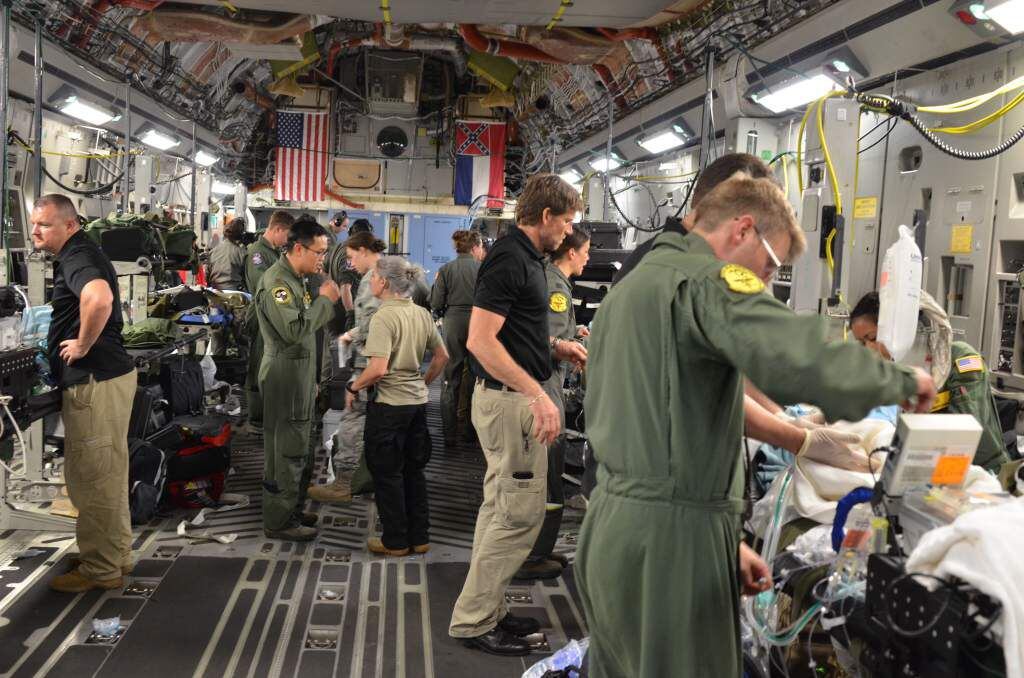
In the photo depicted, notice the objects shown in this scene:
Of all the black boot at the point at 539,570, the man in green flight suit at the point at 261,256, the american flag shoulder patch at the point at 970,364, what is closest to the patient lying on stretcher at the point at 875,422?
the american flag shoulder patch at the point at 970,364

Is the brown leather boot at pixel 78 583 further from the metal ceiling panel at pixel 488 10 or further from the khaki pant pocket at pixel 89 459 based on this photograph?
the metal ceiling panel at pixel 488 10

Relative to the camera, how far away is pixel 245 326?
25.4 feet

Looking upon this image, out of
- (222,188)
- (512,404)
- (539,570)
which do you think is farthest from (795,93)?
(222,188)

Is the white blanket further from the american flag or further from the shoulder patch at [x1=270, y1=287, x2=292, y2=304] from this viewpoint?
the american flag

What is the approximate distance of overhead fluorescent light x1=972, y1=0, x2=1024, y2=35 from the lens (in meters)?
3.71

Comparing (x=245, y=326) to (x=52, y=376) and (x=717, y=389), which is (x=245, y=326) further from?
(x=717, y=389)

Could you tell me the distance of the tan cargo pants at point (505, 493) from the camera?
11.8 ft

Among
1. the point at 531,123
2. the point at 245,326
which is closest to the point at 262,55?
the point at 245,326

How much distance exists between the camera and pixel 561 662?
3.29 m

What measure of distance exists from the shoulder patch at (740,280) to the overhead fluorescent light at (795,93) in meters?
3.88

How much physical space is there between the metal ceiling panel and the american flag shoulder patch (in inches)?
123

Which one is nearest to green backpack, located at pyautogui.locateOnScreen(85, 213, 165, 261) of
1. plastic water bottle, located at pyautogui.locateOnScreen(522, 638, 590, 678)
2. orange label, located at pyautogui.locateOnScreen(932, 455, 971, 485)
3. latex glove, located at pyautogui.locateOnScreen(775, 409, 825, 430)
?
plastic water bottle, located at pyautogui.locateOnScreen(522, 638, 590, 678)

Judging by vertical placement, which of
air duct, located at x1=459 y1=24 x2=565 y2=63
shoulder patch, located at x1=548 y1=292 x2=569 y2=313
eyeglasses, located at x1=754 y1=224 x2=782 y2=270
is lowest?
shoulder patch, located at x1=548 y1=292 x2=569 y2=313

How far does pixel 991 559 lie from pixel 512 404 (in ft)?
7.37
